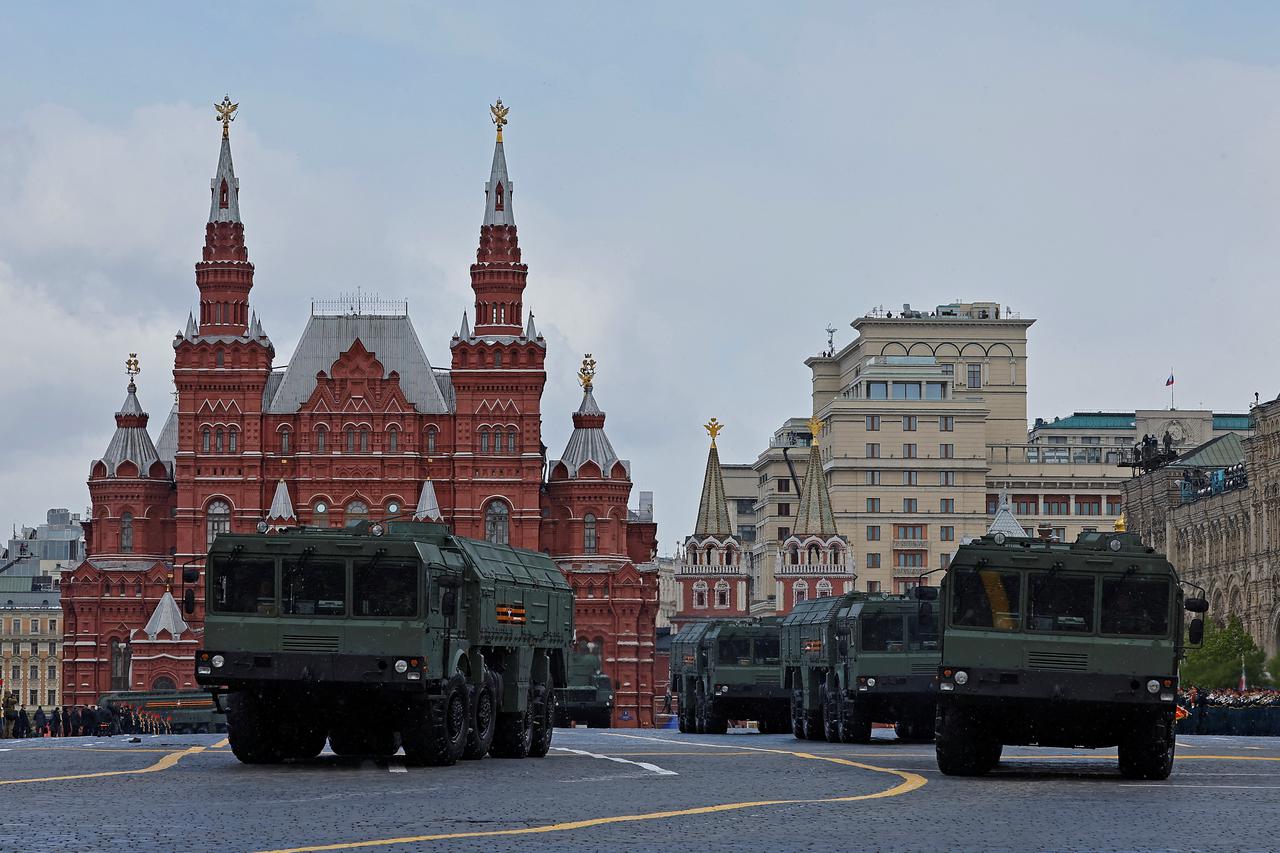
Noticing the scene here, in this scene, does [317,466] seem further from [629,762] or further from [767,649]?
[629,762]

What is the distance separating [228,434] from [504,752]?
9084 centimetres

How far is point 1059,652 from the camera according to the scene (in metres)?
26.8

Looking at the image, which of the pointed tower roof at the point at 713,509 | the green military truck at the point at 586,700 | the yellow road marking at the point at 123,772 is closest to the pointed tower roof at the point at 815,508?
the pointed tower roof at the point at 713,509

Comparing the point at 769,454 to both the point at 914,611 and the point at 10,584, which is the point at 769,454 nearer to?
the point at 10,584

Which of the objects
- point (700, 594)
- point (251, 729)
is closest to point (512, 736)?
point (251, 729)

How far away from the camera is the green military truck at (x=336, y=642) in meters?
28.2

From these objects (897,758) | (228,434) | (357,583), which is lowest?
(897,758)

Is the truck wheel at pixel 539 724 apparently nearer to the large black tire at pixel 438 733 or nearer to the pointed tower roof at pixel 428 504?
the large black tire at pixel 438 733

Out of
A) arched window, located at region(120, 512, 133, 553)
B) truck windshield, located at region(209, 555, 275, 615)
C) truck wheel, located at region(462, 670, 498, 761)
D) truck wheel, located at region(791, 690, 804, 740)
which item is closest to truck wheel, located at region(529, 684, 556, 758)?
truck wheel, located at region(462, 670, 498, 761)

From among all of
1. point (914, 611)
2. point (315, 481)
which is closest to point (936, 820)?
point (914, 611)

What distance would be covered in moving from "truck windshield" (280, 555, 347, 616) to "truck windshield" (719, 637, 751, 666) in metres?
29.3

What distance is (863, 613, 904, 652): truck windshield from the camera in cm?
4222

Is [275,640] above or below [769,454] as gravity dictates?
below

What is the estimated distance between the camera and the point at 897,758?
32.8 meters
